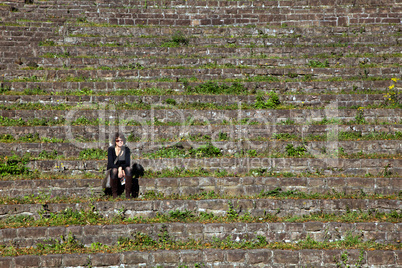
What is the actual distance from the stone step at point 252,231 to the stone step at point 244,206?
17.6 inches

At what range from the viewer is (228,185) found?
27.3 ft

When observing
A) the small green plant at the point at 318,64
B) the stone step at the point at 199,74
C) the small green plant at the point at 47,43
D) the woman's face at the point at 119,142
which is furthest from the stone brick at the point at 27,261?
the small green plant at the point at 318,64

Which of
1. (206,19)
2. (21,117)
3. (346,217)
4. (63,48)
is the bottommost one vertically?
(346,217)

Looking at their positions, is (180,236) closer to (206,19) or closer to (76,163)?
(76,163)

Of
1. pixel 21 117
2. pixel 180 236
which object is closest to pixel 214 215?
pixel 180 236

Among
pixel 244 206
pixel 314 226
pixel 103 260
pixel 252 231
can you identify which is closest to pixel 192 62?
pixel 244 206

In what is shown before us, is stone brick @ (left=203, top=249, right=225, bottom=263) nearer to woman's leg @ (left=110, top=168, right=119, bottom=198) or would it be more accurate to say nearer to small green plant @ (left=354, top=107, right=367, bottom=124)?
woman's leg @ (left=110, top=168, right=119, bottom=198)

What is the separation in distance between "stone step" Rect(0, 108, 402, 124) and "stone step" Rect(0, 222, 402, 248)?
3.33 metres

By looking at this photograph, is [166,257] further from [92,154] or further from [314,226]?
[92,154]

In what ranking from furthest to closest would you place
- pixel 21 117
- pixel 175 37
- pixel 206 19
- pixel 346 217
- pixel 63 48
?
pixel 206 19 < pixel 175 37 < pixel 63 48 < pixel 21 117 < pixel 346 217

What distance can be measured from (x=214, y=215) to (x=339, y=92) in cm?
599

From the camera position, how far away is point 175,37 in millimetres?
13633

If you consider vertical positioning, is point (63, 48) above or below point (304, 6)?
below

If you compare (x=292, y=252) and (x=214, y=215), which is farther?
(x=214, y=215)
